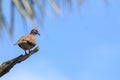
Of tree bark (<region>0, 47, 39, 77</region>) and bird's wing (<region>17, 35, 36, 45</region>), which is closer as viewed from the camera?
tree bark (<region>0, 47, 39, 77</region>)

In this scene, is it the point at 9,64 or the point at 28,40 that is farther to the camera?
the point at 28,40

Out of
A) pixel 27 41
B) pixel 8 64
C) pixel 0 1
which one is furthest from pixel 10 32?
pixel 27 41

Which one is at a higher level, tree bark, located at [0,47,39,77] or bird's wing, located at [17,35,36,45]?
bird's wing, located at [17,35,36,45]

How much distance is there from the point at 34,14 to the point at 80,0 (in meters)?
0.26

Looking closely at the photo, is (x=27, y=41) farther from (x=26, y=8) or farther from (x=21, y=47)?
(x=26, y=8)

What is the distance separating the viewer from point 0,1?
217cm

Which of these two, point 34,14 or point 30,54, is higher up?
point 30,54

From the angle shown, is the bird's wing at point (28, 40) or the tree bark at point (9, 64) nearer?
the tree bark at point (9, 64)

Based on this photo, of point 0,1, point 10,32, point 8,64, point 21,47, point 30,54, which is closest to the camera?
point 10,32

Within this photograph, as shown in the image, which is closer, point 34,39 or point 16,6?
Result: point 16,6

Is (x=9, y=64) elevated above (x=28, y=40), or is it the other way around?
(x=28, y=40)

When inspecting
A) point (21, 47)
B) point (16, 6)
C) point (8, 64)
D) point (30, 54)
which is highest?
point (21, 47)

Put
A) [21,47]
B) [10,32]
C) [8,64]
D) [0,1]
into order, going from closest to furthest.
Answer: [10,32]
[0,1]
[8,64]
[21,47]

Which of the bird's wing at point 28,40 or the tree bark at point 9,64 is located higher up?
the bird's wing at point 28,40
